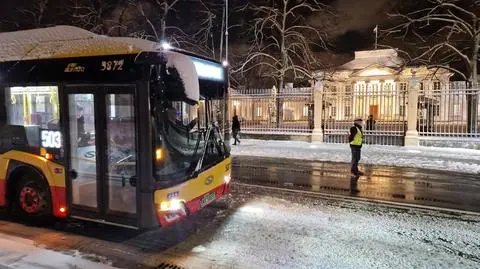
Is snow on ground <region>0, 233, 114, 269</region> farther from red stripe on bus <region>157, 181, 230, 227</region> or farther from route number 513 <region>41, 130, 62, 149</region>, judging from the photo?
route number 513 <region>41, 130, 62, 149</region>

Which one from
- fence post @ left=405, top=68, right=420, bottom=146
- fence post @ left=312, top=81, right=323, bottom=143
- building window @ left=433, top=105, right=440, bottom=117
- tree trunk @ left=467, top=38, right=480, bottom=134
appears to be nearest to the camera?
tree trunk @ left=467, top=38, right=480, bottom=134

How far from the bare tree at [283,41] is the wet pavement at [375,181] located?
1616 cm

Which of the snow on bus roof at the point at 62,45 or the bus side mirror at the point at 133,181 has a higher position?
the snow on bus roof at the point at 62,45

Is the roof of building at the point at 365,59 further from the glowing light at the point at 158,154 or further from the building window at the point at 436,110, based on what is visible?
the glowing light at the point at 158,154

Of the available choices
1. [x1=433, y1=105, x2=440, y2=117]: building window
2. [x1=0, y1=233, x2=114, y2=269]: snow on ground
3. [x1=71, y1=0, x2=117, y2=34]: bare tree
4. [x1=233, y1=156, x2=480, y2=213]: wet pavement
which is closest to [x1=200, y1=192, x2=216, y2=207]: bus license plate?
[x1=0, y1=233, x2=114, y2=269]: snow on ground

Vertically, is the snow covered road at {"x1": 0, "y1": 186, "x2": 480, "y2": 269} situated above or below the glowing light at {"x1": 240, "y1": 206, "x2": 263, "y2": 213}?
below

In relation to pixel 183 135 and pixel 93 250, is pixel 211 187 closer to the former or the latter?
pixel 183 135

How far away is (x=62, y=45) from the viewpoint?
22.6ft

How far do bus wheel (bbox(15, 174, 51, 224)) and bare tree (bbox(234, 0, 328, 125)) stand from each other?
980 inches

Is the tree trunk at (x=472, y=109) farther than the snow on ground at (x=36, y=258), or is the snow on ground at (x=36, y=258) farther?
the tree trunk at (x=472, y=109)

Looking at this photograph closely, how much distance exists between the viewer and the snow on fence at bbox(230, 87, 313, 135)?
24.7 metres

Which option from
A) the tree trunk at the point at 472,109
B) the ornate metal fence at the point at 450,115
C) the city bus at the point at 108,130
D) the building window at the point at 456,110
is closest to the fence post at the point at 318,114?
the ornate metal fence at the point at 450,115

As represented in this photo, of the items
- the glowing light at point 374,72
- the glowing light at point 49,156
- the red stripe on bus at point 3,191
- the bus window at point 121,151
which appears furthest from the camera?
the glowing light at point 374,72

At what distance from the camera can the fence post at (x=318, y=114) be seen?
23875mm
